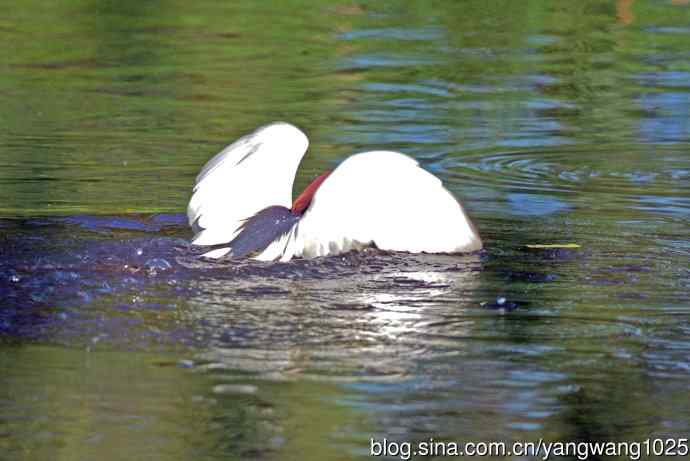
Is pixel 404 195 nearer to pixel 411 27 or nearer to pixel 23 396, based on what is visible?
pixel 23 396

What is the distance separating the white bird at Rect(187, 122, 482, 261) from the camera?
6.86m

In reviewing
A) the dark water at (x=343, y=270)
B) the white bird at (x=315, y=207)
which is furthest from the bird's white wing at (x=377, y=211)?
the dark water at (x=343, y=270)

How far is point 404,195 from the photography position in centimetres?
696

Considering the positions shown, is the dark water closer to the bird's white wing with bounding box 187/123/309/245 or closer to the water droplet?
the water droplet

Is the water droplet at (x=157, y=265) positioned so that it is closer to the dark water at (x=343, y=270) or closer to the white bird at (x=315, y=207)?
the dark water at (x=343, y=270)

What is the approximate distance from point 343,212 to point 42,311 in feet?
4.39

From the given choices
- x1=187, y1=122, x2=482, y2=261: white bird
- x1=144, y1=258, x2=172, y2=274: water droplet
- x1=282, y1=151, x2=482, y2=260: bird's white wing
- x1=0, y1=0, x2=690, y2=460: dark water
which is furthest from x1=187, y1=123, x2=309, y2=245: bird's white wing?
x1=282, y1=151, x2=482, y2=260: bird's white wing

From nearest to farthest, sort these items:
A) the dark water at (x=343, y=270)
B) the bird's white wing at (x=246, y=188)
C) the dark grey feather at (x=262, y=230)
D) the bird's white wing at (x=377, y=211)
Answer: the dark water at (x=343, y=270), the bird's white wing at (x=377, y=211), the dark grey feather at (x=262, y=230), the bird's white wing at (x=246, y=188)

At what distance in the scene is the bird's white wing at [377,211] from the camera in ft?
22.5

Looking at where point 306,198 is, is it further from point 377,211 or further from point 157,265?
point 157,265

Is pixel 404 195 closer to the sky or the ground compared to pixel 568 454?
closer to the sky

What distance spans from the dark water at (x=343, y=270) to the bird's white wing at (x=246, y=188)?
0.21 metres

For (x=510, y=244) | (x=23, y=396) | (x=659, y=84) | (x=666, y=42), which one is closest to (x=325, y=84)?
(x=659, y=84)

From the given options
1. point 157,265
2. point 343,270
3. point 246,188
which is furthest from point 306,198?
point 157,265
